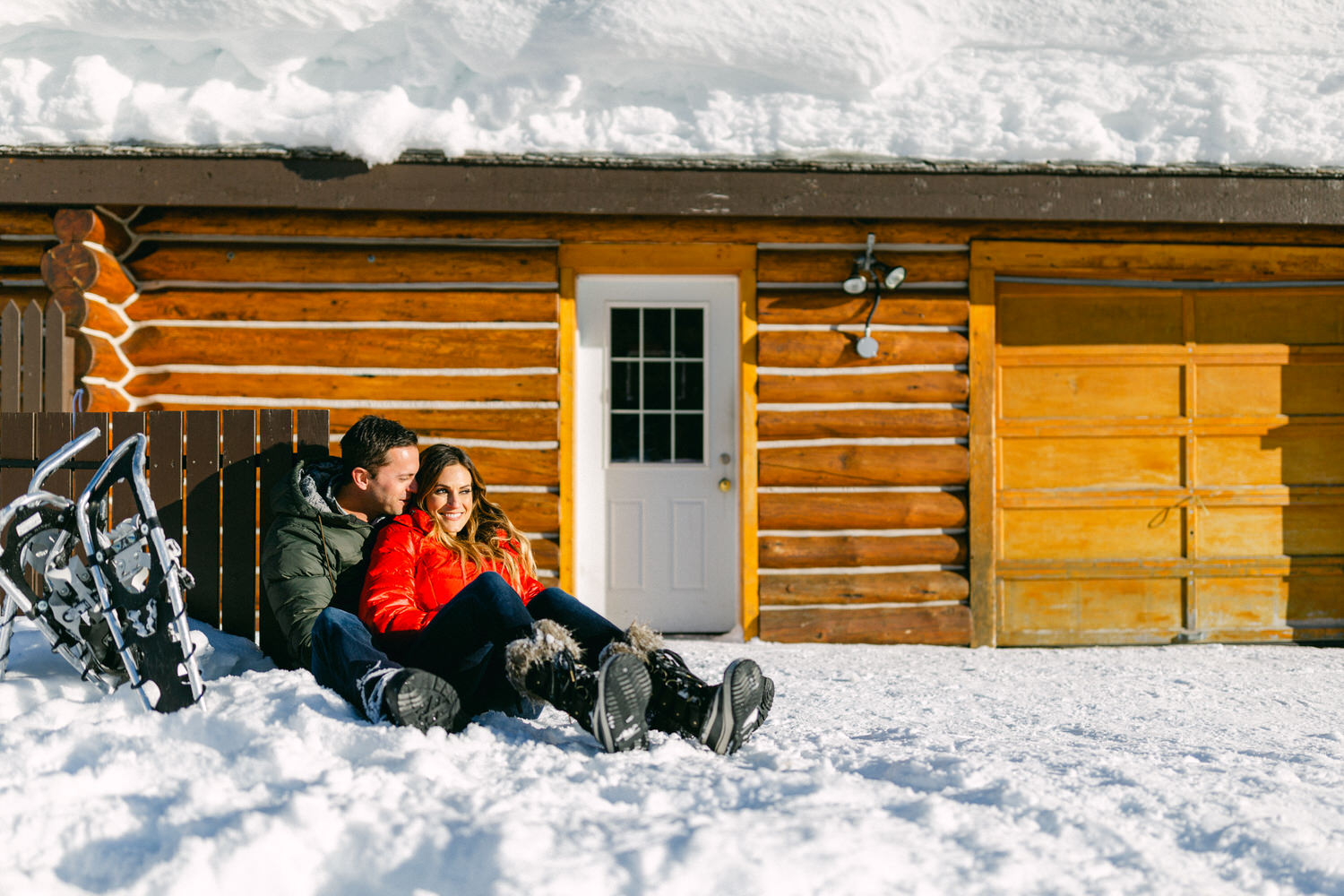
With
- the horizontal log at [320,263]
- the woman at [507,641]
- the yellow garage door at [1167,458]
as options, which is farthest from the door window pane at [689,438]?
the woman at [507,641]

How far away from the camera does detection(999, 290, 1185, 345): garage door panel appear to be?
5367mm

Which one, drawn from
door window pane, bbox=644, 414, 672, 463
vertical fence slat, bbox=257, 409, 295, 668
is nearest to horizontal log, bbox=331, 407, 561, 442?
door window pane, bbox=644, 414, 672, 463

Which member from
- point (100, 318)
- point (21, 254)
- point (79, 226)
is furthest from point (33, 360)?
point (21, 254)

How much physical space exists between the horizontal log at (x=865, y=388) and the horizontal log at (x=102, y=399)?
3.69 meters

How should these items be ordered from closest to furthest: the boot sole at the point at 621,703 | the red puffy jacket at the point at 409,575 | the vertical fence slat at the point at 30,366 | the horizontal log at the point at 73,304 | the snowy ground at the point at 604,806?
the snowy ground at the point at 604,806, the boot sole at the point at 621,703, the red puffy jacket at the point at 409,575, the vertical fence slat at the point at 30,366, the horizontal log at the point at 73,304

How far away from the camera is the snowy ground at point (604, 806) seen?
6.11 ft

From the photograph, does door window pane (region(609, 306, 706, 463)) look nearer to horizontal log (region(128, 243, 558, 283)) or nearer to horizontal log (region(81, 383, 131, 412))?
horizontal log (region(128, 243, 558, 283))

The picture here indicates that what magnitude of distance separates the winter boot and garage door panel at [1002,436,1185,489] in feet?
13.1

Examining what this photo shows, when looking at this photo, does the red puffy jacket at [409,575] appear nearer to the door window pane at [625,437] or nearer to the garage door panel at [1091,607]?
the door window pane at [625,437]

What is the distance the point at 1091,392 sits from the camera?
17.7ft

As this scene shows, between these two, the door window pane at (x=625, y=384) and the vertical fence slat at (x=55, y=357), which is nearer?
the vertical fence slat at (x=55, y=357)

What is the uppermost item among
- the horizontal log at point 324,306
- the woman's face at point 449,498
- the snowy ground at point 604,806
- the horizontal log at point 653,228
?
the horizontal log at point 653,228

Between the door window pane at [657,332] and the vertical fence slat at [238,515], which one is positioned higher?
the door window pane at [657,332]

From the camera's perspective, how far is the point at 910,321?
5.22 m
